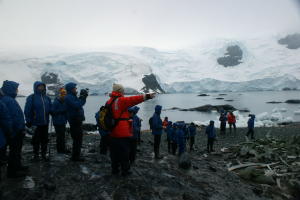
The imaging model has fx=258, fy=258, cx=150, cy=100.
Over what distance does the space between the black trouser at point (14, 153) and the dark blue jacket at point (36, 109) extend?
3.38 ft

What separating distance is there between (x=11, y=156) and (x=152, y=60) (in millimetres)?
174511

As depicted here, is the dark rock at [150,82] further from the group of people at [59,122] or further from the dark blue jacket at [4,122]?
the dark blue jacket at [4,122]

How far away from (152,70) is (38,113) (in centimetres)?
15803

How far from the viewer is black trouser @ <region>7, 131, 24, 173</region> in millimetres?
5340

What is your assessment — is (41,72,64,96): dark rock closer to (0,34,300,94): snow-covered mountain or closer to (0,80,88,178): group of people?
(0,34,300,94): snow-covered mountain

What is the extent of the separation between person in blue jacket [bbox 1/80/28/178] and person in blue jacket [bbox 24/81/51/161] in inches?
39.5

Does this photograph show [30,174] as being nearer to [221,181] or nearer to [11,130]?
[11,130]

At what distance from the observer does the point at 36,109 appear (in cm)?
659

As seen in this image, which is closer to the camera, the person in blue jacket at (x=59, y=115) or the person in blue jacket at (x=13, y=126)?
the person in blue jacket at (x=13, y=126)

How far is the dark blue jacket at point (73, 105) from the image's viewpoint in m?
6.54

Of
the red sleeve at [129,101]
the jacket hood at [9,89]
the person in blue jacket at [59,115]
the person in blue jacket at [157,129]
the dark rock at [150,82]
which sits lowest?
the person in blue jacket at [157,129]

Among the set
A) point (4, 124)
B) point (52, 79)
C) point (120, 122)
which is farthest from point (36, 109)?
point (52, 79)

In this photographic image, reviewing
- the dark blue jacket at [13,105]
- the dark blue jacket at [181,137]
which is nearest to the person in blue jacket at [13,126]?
the dark blue jacket at [13,105]

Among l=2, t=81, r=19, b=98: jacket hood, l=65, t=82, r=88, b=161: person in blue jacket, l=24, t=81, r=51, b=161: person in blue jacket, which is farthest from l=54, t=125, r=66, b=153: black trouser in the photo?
l=2, t=81, r=19, b=98: jacket hood
